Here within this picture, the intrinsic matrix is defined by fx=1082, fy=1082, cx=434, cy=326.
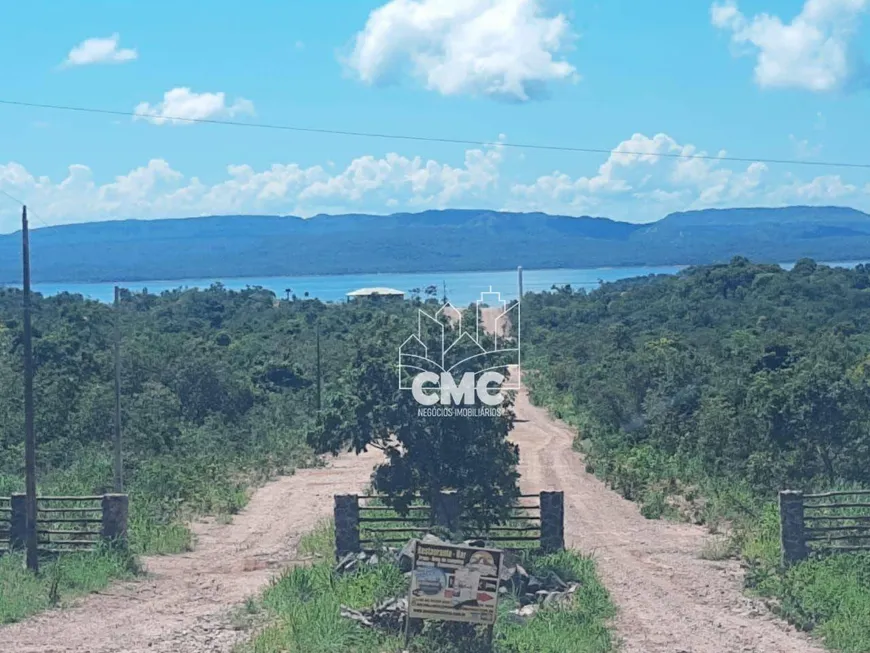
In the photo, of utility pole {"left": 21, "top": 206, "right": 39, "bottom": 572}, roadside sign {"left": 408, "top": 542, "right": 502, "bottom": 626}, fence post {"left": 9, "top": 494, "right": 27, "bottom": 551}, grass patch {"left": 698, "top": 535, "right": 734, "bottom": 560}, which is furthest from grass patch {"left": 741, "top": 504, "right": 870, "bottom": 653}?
fence post {"left": 9, "top": 494, "right": 27, "bottom": 551}

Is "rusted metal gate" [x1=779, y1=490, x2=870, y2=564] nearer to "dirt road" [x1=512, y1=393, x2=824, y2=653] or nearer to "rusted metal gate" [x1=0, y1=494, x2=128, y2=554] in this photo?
"dirt road" [x1=512, y1=393, x2=824, y2=653]

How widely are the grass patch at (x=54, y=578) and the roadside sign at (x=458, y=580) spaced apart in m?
5.05

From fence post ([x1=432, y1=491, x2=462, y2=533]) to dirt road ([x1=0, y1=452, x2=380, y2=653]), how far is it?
8.26 feet

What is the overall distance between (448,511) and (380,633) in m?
3.67

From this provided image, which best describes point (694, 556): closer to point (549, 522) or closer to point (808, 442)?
point (549, 522)

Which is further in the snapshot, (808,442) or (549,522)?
(808,442)

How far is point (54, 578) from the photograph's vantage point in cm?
1373

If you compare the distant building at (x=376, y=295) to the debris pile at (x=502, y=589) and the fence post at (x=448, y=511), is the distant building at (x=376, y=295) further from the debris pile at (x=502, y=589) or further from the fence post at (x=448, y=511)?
the debris pile at (x=502, y=589)

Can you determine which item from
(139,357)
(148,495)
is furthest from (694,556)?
(139,357)

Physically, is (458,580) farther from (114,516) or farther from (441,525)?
(114,516)

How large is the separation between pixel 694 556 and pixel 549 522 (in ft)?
9.06

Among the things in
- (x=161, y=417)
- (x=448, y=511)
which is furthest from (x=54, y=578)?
(x=161, y=417)

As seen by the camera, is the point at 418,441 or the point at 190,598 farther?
the point at 418,441

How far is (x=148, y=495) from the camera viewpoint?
20359mm
